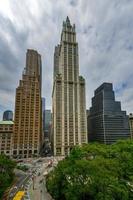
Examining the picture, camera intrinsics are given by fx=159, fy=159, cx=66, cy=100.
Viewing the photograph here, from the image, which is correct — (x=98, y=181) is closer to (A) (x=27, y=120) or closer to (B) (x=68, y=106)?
(A) (x=27, y=120)

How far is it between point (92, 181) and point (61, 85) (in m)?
160

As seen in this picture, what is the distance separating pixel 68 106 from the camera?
177875 mm

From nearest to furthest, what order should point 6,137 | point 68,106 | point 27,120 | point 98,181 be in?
point 98,181 < point 6,137 < point 27,120 < point 68,106

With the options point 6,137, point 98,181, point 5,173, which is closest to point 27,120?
point 6,137

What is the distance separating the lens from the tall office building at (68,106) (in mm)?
166375

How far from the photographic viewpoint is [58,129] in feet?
555

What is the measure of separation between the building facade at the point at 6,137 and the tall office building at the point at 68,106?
43.3 meters

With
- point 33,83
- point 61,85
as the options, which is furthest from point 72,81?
point 33,83

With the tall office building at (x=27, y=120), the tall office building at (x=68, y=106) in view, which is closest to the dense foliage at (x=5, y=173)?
the tall office building at (x=27, y=120)

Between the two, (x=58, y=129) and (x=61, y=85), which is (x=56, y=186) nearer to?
(x=58, y=129)

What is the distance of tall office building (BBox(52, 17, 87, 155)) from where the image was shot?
546ft

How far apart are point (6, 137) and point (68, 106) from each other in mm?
70977

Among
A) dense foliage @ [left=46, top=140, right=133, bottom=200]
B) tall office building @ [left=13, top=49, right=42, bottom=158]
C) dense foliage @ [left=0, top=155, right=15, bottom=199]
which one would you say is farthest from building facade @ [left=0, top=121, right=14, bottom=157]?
dense foliage @ [left=46, top=140, right=133, bottom=200]

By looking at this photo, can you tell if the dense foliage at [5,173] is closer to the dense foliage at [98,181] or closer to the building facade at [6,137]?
the dense foliage at [98,181]
